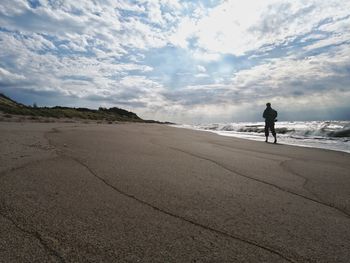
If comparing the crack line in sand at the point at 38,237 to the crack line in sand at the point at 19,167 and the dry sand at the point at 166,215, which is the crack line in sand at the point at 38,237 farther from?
the crack line in sand at the point at 19,167

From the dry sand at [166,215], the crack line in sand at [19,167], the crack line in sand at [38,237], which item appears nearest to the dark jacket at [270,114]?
the dry sand at [166,215]

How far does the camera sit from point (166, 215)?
6.31 ft

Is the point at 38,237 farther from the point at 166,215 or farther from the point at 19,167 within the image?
the point at 19,167

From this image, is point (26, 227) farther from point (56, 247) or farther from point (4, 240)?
point (56, 247)

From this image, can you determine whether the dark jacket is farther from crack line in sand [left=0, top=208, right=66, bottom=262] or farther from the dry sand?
crack line in sand [left=0, top=208, right=66, bottom=262]

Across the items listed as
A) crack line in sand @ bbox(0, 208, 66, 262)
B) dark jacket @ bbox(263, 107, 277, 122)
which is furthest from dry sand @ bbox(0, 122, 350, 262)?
dark jacket @ bbox(263, 107, 277, 122)

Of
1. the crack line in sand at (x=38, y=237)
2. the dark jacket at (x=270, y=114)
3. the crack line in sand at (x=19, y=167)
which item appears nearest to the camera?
the crack line in sand at (x=38, y=237)

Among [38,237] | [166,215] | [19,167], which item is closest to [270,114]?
[19,167]

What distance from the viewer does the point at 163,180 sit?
9.55 ft

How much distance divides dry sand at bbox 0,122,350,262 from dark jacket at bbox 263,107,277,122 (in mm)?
9513

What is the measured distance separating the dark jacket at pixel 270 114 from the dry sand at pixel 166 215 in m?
9.51

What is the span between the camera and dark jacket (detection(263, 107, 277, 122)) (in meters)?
12.6

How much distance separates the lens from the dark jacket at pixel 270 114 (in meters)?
12.6

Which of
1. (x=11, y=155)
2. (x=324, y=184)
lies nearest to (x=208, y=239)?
(x=324, y=184)
